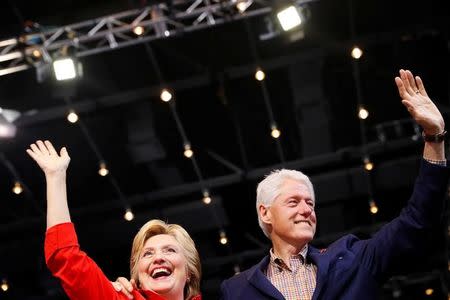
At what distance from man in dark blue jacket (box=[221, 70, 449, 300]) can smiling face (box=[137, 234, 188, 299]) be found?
0.19 m

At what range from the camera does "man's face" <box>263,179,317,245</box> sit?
95.5 inches

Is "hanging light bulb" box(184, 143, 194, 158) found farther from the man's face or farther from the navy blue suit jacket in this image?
the navy blue suit jacket

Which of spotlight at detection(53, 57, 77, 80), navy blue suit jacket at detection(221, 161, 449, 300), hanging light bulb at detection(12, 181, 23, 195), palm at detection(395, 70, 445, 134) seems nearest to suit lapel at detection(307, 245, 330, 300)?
navy blue suit jacket at detection(221, 161, 449, 300)

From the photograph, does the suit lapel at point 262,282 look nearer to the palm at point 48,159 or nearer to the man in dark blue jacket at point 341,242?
the man in dark blue jacket at point 341,242

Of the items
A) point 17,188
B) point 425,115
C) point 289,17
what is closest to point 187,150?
point 17,188

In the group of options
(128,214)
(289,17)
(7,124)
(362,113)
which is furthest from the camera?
(128,214)

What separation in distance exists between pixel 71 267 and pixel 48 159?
449mm

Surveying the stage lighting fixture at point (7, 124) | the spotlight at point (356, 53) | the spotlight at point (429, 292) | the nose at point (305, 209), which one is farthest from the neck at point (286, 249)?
the spotlight at point (429, 292)

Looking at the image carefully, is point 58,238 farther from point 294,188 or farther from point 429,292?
point 429,292

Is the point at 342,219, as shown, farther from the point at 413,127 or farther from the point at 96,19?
the point at 96,19

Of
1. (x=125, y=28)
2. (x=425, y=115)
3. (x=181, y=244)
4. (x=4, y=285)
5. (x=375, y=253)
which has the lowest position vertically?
(x=375, y=253)

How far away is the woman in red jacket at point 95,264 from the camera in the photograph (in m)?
2.07

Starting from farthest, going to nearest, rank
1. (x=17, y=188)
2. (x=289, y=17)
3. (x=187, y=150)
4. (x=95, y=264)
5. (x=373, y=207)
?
1. (x=373, y=207)
2. (x=17, y=188)
3. (x=187, y=150)
4. (x=289, y=17)
5. (x=95, y=264)

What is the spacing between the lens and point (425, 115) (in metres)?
2.21
